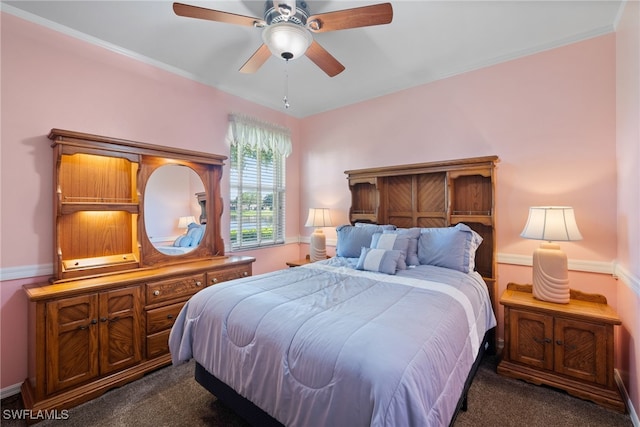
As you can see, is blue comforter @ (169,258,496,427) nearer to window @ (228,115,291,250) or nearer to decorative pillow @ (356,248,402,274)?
decorative pillow @ (356,248,402,274)

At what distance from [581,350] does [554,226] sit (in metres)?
0.91

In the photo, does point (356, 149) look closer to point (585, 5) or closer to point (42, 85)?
point (585, 5)

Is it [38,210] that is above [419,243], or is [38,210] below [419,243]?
above

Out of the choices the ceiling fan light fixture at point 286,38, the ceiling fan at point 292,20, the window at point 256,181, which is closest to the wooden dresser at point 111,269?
the window at point 256,181

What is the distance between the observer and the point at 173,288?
2.54 m

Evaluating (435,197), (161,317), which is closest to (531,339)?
(435,197)

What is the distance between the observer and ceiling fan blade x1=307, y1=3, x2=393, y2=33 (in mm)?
1664

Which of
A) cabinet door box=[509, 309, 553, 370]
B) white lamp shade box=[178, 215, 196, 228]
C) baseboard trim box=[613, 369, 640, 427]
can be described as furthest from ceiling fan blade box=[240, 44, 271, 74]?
baseboard trim box=[613, 369, 640, 427]

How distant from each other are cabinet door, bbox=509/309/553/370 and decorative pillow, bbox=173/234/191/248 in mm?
3097

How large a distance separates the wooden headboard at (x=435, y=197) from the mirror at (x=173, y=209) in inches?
73.9

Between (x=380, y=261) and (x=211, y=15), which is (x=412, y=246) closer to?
(x=380, y=261)

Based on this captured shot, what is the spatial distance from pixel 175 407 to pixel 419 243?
2.38m

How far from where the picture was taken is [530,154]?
8.55ft

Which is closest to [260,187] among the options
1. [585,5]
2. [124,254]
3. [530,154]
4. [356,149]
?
[356,149]
